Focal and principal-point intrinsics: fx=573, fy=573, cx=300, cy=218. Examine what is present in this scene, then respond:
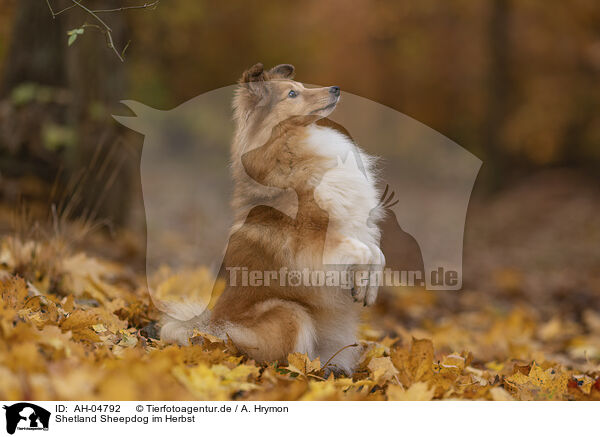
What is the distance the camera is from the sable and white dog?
301cm

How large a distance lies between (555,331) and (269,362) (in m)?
3.84

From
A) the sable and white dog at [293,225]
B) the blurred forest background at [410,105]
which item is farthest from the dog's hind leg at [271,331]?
the blurred forest background at [410,105]

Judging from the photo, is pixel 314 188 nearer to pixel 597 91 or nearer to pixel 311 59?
pixel 311 59

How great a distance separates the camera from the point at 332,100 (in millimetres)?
3428

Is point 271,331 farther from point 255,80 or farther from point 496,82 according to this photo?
point 496,82

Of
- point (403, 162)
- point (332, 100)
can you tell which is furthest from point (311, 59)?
point (332, 100)

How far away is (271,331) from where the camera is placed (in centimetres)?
296
